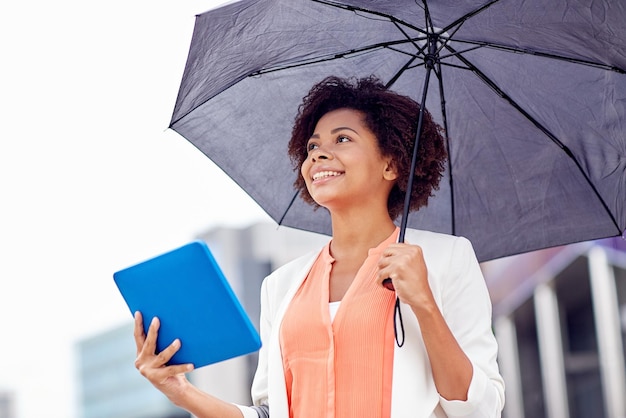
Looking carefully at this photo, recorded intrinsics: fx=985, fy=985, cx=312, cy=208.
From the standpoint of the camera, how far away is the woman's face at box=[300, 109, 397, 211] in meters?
2.86

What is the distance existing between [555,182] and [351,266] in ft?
3.03

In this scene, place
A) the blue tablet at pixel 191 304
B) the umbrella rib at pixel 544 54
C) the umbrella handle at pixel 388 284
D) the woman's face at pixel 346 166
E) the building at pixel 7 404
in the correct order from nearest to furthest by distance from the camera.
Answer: the blue tablet at pixel 191 304 → the umbrella handle at pixel 388 284 → the woman's face at pixel 346 166 → the umbrella rib at pixel 544 54 → the building at pixel 7 404

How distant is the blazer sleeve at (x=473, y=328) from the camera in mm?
2518

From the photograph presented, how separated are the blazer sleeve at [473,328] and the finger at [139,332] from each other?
806 mm

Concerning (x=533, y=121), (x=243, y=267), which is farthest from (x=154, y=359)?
(x=243, y=267)

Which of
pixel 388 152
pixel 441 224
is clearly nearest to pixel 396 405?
pixel 388 152

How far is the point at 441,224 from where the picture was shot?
11.3 ft

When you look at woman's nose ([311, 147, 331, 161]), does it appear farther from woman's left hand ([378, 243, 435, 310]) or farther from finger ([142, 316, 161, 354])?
finger ([142, 316, 161, 354])

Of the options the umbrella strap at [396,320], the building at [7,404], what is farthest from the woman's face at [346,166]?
the building at [7,404]

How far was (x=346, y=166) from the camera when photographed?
9.41 feet

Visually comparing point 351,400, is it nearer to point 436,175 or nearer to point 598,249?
point 436,175

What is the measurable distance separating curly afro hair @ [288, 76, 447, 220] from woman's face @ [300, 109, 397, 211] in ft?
0.12

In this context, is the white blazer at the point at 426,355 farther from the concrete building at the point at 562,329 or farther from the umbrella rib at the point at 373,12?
the concrete building at the point at 562,329

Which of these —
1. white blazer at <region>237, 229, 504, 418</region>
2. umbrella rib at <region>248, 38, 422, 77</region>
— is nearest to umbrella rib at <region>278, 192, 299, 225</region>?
umbrella rib at <region>248, 38, 422, 77</region>
